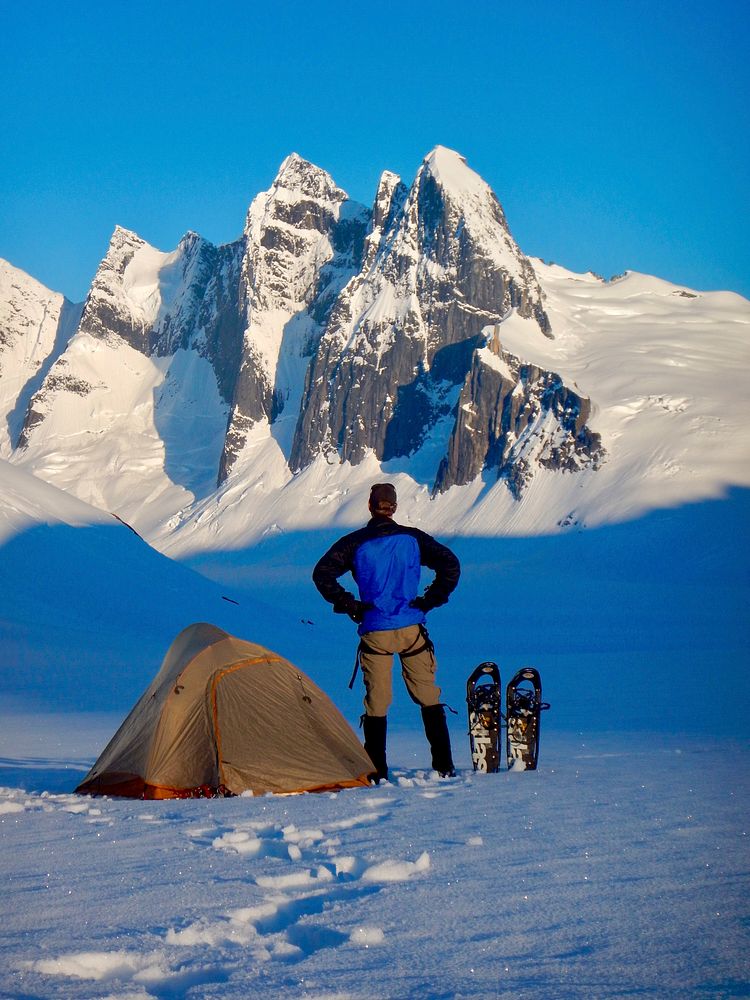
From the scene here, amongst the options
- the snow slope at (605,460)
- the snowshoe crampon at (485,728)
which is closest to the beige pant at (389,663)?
the snowshoe crampon at (485,728)

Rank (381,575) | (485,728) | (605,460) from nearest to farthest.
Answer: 1. (381,575)
2. (485,728)
3. (605,460)

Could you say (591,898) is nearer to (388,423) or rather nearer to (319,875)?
(319,875)

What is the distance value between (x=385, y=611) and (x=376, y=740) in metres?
1.13

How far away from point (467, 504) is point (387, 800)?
128 meters

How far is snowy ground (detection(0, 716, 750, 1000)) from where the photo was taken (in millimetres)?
3760

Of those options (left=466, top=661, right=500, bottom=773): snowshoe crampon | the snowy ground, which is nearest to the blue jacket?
(left=466, top=661, right=500, bottom=773): snowshoe crampon

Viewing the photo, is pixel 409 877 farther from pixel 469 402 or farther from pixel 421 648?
pixel 469 402

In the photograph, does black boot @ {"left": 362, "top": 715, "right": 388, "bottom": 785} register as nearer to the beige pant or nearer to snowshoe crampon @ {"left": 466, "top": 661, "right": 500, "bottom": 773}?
the beige pant

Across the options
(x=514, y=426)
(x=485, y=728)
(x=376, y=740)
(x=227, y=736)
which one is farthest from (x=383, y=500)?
(x=514, y=426)

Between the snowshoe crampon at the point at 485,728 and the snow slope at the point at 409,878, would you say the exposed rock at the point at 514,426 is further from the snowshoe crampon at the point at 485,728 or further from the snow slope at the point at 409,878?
the snowshoe crampon at the point at 485,728

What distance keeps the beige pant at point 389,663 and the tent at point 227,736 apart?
56 centimetres

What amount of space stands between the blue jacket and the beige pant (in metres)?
0.08

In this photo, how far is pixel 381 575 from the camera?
908cm

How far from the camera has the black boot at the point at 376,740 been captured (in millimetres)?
9219
